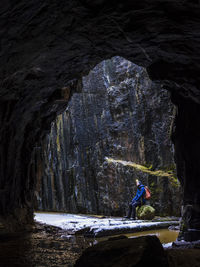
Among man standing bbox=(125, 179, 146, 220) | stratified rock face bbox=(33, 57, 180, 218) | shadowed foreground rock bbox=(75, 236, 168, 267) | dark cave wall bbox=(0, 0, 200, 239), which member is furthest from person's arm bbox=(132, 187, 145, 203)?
shadowed foreground rock bbox=(75, 236, 168, 267)

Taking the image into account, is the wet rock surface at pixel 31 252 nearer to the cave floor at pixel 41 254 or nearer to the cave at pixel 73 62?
the cave floor at pixel 41 254

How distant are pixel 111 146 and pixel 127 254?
1470cm

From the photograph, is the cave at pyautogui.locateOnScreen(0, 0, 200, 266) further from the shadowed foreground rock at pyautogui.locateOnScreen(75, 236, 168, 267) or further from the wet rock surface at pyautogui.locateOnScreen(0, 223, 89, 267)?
the shadowed foreground rock at pyautogui.locateOnScreen(75, 236, 168, 267)

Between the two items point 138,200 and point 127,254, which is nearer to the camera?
point 127,254

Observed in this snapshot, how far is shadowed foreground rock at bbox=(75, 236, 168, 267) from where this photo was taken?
367cm

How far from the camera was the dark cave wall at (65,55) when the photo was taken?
4.37m

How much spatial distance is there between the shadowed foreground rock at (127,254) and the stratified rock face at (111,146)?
37.8 feet

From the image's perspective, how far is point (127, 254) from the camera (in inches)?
150

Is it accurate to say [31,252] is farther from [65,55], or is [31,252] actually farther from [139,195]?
[139,195]

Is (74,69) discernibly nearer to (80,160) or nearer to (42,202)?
(80,160)

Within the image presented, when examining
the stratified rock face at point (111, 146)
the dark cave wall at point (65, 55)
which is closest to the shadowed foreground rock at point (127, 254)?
the dark cave wall at point (65, 55)

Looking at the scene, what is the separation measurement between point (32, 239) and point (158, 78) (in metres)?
5.64

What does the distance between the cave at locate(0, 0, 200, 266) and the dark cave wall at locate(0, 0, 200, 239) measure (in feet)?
0.06

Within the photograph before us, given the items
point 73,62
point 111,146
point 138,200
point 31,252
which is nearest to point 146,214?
point 138,200
